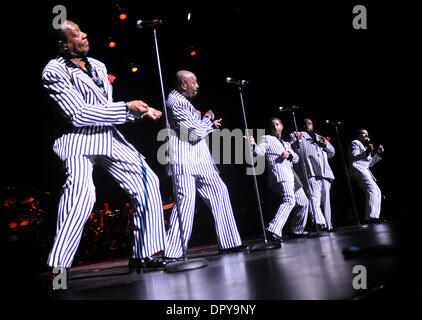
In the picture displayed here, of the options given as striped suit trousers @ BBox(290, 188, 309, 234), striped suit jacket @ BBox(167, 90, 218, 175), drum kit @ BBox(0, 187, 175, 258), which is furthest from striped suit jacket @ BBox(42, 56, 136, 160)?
striped suit trousers @ BBox(290, 188, 309, 234)

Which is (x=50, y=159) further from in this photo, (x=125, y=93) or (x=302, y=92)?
(x=302, y=92)

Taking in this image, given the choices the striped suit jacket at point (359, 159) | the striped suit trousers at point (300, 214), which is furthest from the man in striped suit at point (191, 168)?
the striped suit jacket at point (359, 159)

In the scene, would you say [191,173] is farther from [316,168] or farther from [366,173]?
[366,173]

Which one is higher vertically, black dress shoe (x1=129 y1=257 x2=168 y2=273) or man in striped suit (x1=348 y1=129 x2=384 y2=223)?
man in striped suit (x1=348 y1=129 x2=384 y2=223)

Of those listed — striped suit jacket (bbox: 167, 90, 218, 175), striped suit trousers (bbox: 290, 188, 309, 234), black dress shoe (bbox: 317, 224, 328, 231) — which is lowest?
black dress shoe (bbox: 317, 224, 328, 231)

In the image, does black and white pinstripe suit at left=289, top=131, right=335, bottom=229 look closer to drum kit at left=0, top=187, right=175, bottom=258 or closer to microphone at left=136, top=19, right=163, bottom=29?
drum kit at left=0, top=187, right=175, bottom=258

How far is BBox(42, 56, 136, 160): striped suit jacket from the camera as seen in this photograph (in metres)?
2.15

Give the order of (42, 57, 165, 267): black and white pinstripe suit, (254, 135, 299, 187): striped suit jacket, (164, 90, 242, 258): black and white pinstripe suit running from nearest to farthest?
(42, 57, 165, 267): black and white pinstripe suit → (164, 90, 242, 258): black and white pinstripe suit → (254, 135, 299, 187): striped suit jacket

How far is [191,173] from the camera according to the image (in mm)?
3117

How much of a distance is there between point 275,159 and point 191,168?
204cm
